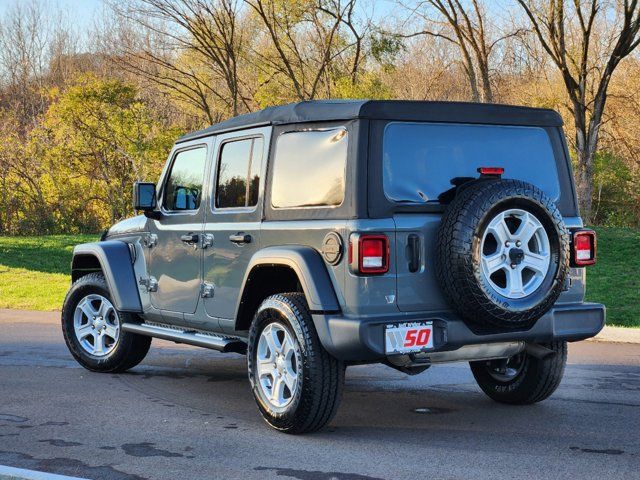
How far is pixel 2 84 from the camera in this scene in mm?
58156

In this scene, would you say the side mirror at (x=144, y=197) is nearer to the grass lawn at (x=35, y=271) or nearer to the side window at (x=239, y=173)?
the side window at (x=239, y=173)

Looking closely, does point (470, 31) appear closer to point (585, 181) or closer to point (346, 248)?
point (585, 181)

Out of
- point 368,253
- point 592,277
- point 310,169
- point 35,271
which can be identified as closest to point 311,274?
point 368,253

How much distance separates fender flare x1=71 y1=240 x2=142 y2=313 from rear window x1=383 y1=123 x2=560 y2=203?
3130 millimetres

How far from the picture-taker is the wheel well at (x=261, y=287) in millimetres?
6215

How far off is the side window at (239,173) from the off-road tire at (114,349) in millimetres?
1785

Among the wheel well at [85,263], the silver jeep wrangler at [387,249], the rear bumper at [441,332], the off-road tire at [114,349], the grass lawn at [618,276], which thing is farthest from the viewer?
the grass lawn at [618,276]

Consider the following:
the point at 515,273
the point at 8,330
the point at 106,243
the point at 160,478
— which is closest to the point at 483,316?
the point at 515,273

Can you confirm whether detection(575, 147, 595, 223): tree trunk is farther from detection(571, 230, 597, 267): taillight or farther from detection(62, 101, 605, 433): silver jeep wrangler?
detection(62, 101, 605, 433): silver jeep wrangler

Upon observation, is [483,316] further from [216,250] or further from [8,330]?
[8,330]

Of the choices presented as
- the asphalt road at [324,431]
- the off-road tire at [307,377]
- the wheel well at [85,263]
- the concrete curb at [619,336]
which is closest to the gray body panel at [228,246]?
the off-road tire at [307,377]

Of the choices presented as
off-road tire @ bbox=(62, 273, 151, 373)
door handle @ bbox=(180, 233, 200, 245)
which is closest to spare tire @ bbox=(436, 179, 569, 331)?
door handle @ bbox=(180, 233, 200, 245)

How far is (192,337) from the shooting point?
6.99 meters

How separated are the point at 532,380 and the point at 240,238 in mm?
2316
